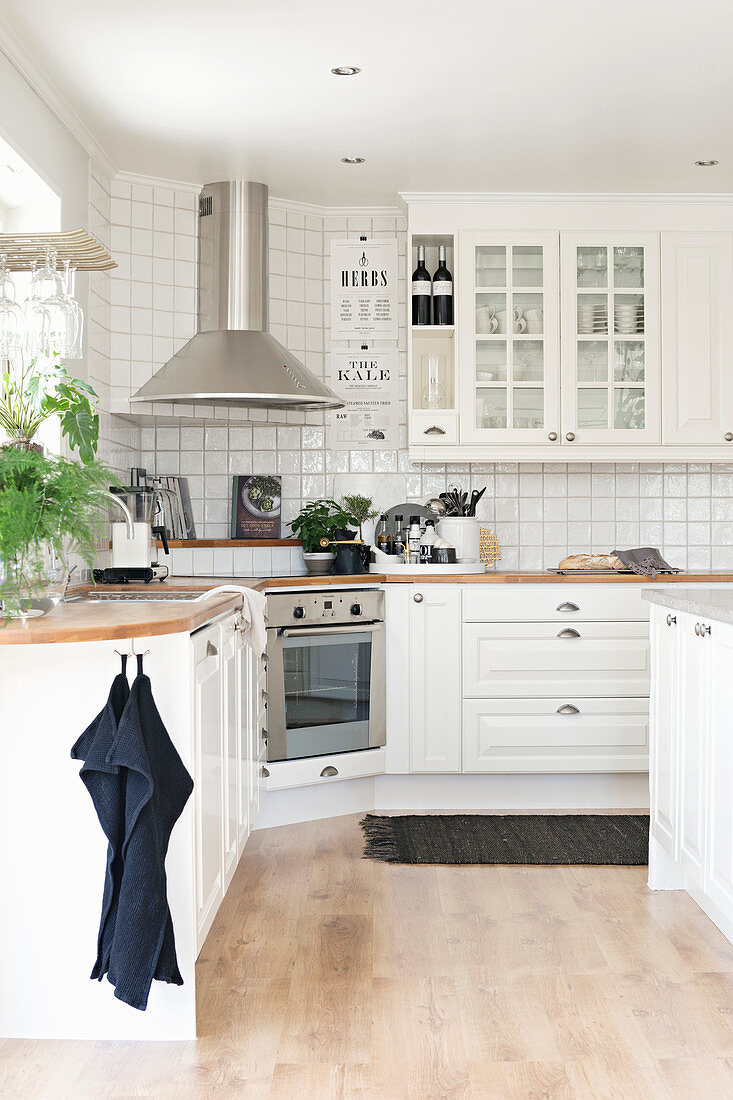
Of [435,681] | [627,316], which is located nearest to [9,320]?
[435,681]

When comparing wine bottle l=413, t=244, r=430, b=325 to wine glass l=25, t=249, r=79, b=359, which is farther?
wine bottle l=413, t=244, r=430, b=325

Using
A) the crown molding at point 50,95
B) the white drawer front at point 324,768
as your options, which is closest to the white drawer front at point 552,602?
the white drawer front at point 324,768

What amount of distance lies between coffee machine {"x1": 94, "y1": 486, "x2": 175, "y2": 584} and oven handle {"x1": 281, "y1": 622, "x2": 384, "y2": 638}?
54cm

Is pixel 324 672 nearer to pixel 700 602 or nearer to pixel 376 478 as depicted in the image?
pixel 376 478

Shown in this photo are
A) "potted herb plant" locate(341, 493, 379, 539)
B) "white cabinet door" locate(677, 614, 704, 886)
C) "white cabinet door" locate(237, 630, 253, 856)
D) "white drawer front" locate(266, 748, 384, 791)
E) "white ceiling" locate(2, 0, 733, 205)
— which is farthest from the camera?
"potted herb plant" locate(341, 493, 379, 539)

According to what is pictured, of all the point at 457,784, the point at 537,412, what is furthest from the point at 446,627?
the point at 537,412

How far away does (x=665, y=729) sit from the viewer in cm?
291

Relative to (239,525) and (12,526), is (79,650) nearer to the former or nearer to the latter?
(12,526)

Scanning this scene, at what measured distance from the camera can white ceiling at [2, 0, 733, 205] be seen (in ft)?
8.95

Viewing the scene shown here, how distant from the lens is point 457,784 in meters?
3.99

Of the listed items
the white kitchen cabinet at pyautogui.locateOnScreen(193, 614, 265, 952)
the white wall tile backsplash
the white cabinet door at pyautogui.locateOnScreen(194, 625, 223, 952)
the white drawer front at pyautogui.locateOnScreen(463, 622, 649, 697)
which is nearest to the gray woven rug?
the white drawer front at pyautogui.locateOnScreen(463, 622, 649, 697)

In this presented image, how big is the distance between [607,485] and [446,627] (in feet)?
3.83

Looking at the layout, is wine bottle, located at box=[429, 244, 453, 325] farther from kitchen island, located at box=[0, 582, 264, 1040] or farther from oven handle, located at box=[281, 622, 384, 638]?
kitchen island, located at box=[0, 582, 264, 1040]

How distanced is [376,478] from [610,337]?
1183mm
